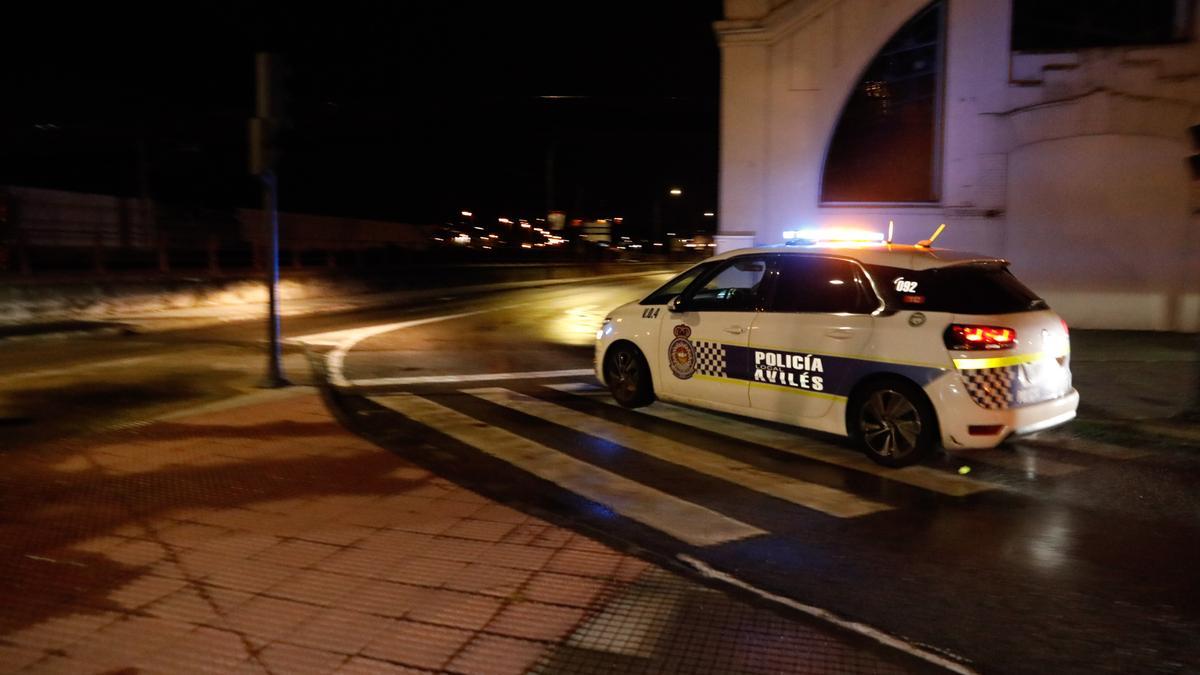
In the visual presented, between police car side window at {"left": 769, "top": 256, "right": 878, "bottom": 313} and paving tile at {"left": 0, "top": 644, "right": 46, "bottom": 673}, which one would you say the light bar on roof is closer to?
police car side window at {"left": 769, "top": 256, "right": 878, "bottom": 313}

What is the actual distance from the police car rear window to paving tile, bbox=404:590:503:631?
4.02 m

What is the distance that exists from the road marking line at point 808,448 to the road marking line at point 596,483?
1659 mm

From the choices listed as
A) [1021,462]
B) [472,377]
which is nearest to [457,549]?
[1021,462]

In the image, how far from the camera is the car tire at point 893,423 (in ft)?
22.4

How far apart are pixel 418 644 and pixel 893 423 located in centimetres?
427

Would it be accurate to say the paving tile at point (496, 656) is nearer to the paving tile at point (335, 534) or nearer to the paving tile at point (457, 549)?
the paving tile at point (457, 549)

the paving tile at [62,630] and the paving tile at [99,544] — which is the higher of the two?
the paving tile at [99,544]

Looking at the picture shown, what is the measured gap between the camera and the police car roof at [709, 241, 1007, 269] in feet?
23.0

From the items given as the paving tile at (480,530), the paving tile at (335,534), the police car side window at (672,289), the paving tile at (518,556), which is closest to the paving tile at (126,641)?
the paving tile at (335,534)

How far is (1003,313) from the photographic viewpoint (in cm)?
672

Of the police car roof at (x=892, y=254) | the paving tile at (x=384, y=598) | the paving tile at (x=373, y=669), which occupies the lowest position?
the paving tile at (x=373, y=669)

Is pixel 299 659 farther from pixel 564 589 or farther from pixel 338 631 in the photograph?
pixel 564 589

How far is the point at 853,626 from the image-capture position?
4273mm

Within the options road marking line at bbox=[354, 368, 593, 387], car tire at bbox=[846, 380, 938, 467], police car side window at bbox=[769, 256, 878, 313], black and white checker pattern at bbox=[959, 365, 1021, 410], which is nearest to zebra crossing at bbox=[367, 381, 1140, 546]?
car tire at bbox=[846, 380, 938, 467]
